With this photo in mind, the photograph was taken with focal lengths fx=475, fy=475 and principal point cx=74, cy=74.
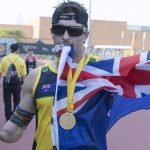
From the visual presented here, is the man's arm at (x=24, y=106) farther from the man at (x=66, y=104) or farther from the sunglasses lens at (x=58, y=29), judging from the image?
the sunglasses lens at (x=58, y=29)

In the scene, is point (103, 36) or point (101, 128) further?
point (103, 36)

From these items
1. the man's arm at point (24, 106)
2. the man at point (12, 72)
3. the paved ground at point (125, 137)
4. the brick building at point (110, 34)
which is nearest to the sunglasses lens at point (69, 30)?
the man's arm at point (24, 106)

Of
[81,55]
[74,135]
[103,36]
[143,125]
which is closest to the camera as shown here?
[74,135]

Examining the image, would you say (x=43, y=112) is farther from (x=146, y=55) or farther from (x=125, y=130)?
(x=125, y=130)

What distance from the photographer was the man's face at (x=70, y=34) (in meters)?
2.79

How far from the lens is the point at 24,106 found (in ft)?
9.49

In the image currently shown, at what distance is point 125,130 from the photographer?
9.84 metres

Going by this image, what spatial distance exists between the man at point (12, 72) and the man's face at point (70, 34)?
21.3 ft

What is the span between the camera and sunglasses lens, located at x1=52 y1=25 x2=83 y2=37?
2.81 meters

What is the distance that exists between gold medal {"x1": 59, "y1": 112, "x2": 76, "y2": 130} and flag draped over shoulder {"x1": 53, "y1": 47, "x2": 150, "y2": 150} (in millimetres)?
23

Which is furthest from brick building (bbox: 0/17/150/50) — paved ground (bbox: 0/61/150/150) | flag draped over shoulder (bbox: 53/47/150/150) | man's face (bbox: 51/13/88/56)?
man's face (bbox: 51/13/88/56)

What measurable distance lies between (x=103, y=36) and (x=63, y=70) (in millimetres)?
69514

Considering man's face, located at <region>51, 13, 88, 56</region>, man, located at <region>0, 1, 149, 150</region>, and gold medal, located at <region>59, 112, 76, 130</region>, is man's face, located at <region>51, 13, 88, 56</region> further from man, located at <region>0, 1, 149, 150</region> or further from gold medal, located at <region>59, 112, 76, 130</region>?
gold medal, located at <region>59, 112, 76, 130</region>

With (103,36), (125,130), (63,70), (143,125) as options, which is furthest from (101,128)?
(103,36)
